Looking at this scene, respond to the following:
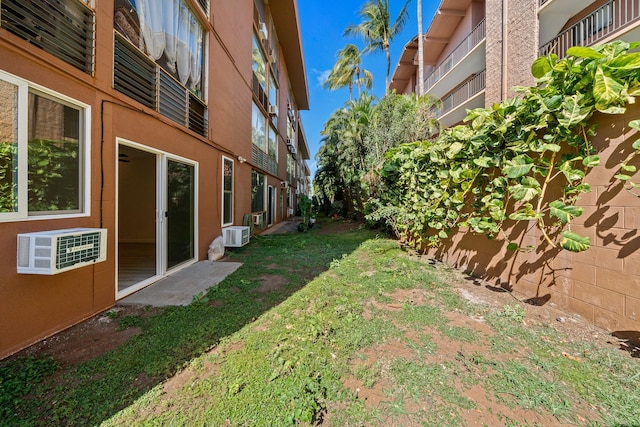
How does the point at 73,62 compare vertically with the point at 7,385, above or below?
above

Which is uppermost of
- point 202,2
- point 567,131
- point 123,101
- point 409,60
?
point 409,60

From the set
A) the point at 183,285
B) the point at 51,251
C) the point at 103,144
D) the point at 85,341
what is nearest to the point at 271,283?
the point at 183,285

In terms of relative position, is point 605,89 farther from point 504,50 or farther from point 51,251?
point 504,50

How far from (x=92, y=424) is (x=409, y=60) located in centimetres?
2103

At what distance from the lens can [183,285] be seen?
4.05 metres

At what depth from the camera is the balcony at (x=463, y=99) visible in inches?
416

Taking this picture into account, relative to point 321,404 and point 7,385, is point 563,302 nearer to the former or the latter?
point 321,404

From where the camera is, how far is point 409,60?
17016 mm

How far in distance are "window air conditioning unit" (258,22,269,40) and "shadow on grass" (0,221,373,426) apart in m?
9.98

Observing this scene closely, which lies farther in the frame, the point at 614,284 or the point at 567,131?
the point at 567,131

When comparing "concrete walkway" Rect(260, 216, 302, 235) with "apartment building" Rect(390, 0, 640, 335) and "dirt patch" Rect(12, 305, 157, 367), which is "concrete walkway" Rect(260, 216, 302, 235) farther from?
"dirt patch" Rect(12, 305, 157, 367)

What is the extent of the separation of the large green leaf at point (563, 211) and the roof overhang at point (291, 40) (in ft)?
41.8

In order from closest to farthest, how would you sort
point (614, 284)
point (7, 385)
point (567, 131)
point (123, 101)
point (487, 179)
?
1. point (7, 385)
2. point (614, 284)
3. point (567, 131)
4. point (123, 101)
5. point (487, 179)

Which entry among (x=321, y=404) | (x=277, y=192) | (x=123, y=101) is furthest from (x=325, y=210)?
(x=321, y=404)
